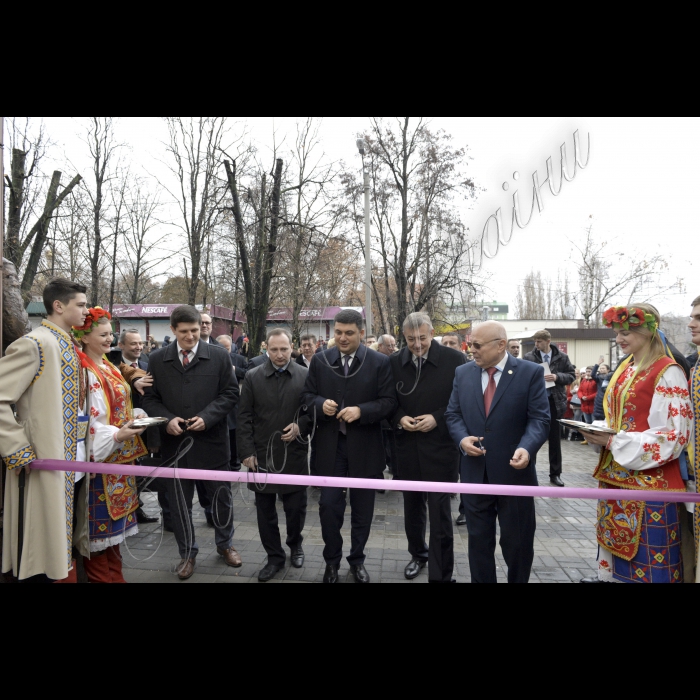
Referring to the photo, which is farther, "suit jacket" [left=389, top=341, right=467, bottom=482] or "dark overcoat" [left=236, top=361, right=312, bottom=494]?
"dark overcoat" [left=236, top=361, right=312, bottom=494]

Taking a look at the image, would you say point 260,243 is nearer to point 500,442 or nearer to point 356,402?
point 356,402

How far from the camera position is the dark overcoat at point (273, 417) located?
390 cm

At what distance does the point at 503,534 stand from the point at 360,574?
1219 mm

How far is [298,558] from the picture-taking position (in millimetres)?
4031

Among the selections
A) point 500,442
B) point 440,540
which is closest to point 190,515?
point 440,540

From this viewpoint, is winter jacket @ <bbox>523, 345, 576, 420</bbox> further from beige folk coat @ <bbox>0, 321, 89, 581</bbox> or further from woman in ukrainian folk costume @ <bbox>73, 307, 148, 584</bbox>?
beige folk coat @ <bbox>0, 321, 89, 581</bbox>

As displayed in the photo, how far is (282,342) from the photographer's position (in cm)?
396

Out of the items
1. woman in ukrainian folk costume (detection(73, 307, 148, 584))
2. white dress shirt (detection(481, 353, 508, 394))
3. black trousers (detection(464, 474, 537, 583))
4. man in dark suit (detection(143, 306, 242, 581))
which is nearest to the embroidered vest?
black trousers (detection(464, 474, 537, 583))

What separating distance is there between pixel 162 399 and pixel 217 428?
517 millimetres

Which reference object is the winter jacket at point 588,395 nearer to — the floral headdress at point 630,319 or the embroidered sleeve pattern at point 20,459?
the floral headdress at point 630,319

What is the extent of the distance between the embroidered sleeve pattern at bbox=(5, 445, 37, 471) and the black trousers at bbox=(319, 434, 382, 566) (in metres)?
1.97

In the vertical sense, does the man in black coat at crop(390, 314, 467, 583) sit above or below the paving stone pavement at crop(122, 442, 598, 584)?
above

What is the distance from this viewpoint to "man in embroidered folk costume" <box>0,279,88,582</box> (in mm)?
2705

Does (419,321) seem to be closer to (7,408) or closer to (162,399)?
(162,399)
